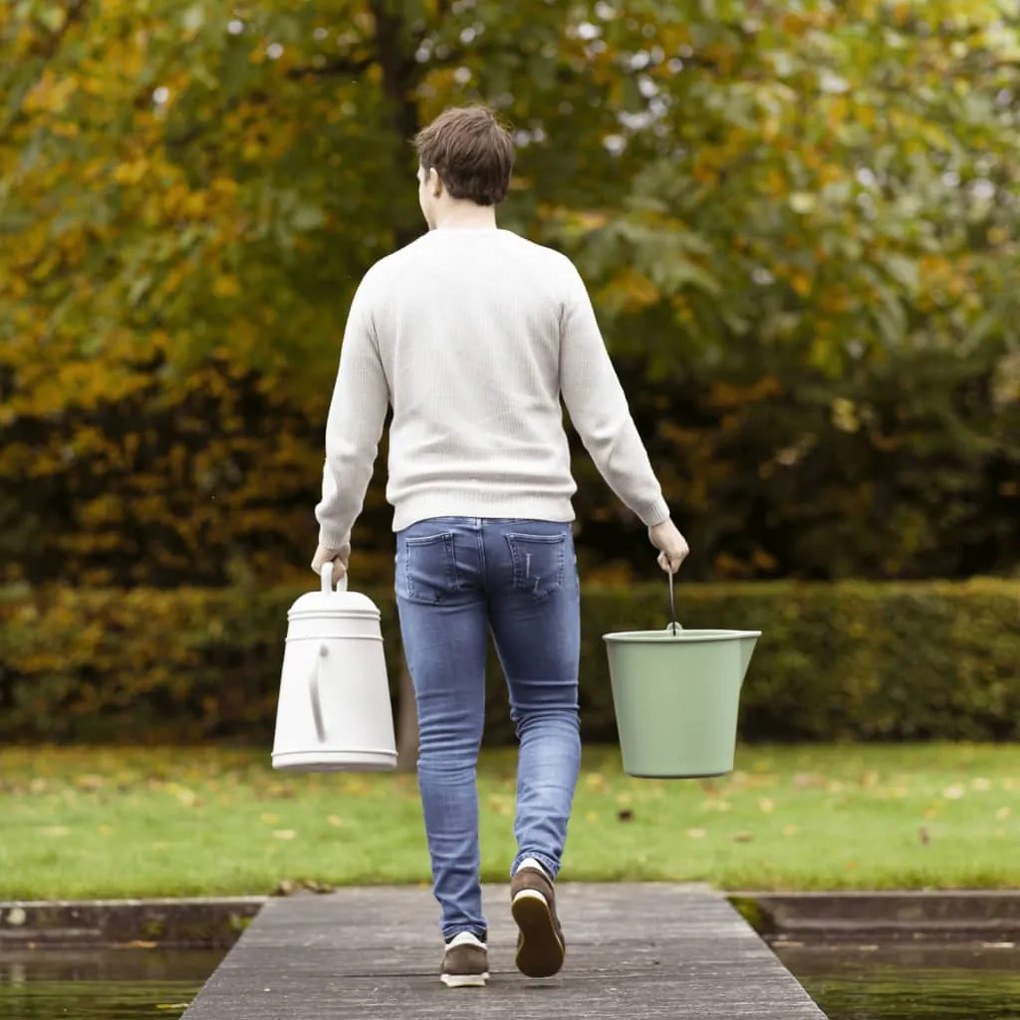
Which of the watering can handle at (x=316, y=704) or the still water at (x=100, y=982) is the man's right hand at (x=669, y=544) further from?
the still water at (x=100, y=982)

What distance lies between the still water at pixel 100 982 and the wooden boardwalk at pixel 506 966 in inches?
9.1

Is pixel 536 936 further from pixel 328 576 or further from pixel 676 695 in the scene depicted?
pixel 328 576

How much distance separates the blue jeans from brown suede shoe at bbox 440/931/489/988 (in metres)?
0.02

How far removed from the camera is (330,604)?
15.2 ft

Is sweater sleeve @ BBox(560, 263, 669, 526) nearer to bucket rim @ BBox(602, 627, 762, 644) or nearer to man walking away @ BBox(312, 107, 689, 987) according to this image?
man walking away @ BBox(312, 107, 689, 987)

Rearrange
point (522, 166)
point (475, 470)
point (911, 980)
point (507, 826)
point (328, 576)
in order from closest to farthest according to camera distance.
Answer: point (475, 470) → point (328, 576) → point (911, 980) → point (507, 826) → point (522, 166)

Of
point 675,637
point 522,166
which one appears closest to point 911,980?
point 675,637

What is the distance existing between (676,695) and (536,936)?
666 mm

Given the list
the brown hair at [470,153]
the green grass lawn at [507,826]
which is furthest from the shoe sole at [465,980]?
the green grass lawn at [507,826]

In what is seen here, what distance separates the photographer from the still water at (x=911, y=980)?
5043 millimetres

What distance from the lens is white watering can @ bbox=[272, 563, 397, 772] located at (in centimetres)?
456

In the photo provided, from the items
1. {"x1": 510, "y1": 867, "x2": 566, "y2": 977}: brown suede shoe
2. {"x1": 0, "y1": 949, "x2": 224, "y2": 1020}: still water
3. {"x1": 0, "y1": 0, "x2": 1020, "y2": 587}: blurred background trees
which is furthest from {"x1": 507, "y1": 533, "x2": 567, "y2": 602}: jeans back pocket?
{"x1": 0, "y1": 0, "x2": 1020, "y2": 587}: blurred background trees

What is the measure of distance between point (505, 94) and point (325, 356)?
5.93 ft

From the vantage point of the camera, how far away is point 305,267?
35.1 ft
